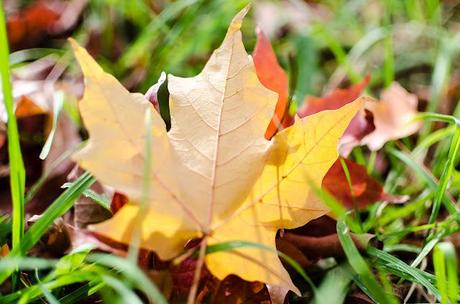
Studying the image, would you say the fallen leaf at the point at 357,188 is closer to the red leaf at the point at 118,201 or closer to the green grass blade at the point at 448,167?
the green grass blade at the point at 448,167

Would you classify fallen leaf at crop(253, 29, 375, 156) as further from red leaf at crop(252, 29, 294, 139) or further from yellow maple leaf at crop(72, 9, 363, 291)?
yellow maple leaf at crop(72, 9, 363, 291)

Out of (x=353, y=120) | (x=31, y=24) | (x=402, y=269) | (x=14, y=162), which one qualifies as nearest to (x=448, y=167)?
(x=402, y=269)

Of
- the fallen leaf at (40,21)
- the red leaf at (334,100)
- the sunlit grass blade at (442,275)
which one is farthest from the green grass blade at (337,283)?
the fallen leaf at (40,21)

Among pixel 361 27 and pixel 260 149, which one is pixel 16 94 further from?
pixel 361 27

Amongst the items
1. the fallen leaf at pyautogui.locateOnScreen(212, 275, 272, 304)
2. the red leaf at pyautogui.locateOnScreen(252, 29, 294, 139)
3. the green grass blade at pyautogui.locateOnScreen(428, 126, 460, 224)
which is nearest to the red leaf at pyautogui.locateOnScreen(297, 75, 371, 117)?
the red leaf at pyautogui.locateOnScreen(252, 29, 294, 139)

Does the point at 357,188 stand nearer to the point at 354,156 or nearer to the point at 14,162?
the point at 354,156

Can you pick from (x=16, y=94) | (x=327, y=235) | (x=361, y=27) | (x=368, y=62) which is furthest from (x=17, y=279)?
(x=361, y=27)
